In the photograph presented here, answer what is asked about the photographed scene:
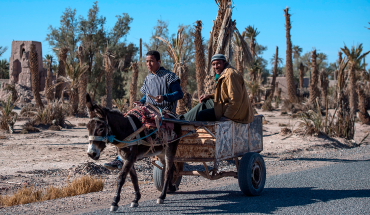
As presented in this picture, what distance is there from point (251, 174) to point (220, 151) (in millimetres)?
823

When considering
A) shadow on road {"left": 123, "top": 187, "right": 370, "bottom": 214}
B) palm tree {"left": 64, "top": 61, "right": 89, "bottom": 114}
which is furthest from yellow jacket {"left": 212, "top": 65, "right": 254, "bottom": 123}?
palm tree {"left": 64, "top": 61, "right": 89, "bottom": 114}

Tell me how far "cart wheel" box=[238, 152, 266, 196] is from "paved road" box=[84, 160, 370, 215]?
0.48ft

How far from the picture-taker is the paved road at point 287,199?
5.48 metres

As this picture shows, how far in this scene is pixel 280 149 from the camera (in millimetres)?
13516

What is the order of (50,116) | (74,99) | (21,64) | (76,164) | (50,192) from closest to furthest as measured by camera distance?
(50,192)
(76,164)
(50,116)
(74,99)
(21,64)

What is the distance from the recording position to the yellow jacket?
246 inches

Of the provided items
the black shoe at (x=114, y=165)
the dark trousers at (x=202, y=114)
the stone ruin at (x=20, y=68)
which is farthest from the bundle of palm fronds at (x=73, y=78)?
the black shoe at (x=114, y=165)

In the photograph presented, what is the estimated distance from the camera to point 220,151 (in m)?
6.04

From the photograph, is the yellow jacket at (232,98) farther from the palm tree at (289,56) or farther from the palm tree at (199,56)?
the palm tree at (289,56)

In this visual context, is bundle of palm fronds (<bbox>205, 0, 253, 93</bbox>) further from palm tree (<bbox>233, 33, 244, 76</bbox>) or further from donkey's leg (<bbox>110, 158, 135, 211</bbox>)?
donkey's leg (<bbox>110, 158, 135, 211</bbox>)

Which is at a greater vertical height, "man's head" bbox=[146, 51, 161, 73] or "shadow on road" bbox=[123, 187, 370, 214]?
"man's head" bbox=[146, 51, 161, 73]

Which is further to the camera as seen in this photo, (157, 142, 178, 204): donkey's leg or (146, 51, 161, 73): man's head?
(146, 51, 161, 73): man's head

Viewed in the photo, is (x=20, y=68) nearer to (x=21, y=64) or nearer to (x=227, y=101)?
(x=21, y=64)

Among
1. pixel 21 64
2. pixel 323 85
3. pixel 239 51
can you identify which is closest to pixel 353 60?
pixel 239 51
